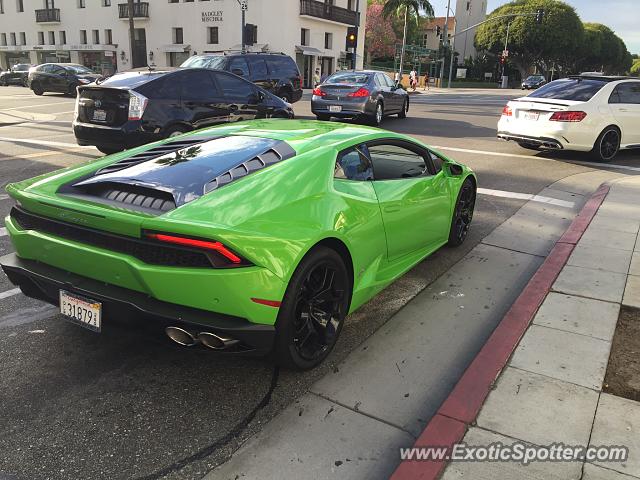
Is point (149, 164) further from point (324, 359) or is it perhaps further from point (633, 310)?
point (633, 310)

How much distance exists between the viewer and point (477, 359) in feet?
11.2

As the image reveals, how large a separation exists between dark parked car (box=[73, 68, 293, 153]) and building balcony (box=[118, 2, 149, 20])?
41.1 meters

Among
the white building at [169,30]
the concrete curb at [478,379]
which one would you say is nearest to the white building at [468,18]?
the white building at [169,30]

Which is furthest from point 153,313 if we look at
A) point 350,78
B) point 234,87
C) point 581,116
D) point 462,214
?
point 350,78

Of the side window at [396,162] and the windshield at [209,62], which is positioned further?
the windshield at [209,62]

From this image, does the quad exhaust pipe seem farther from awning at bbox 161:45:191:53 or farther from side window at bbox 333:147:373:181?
awning at bbox 161:45:191:53

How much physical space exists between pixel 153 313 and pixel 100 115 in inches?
267

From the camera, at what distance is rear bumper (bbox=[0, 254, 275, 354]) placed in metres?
2.68

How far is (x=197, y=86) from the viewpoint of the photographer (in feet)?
29.8

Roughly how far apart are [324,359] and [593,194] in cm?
658

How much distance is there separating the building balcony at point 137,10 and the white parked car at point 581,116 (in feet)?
138

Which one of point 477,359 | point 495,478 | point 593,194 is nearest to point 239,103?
point 593,194

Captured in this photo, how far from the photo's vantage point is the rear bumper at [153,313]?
268 cm

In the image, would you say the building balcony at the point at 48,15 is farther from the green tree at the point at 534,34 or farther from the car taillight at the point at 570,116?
the car taillight at the point at 570,116
